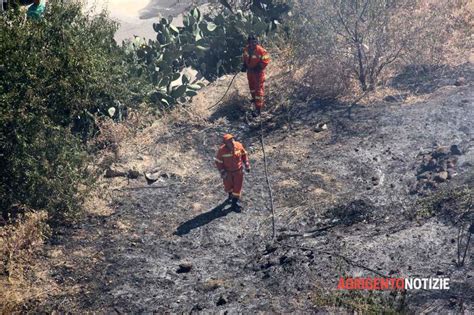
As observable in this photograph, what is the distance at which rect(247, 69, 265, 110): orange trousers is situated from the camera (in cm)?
1240

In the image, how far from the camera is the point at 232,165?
9672mm

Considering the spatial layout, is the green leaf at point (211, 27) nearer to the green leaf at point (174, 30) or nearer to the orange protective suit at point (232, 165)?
the green leaf at point (174, 30)

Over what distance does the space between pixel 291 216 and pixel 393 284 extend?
275 cm

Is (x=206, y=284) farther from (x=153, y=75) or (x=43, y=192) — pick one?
(x=153, y=75)

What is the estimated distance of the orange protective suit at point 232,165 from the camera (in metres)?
9.63

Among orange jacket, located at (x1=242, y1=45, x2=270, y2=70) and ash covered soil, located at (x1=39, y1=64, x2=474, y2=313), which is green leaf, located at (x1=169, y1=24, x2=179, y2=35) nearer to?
ash covered soil, located at (x1=39, y1=64, x2=474, y2=313)

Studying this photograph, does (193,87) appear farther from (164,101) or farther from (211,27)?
(211,27)

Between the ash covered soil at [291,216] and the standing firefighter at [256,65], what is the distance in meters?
0.61

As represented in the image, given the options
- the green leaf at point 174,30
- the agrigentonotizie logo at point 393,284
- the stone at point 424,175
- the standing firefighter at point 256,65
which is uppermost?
the green leaf at point 174,30

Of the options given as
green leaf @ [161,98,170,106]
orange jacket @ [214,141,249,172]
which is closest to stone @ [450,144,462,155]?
orange jacket @ [214,141,249,172]

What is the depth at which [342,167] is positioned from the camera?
35.3 ft

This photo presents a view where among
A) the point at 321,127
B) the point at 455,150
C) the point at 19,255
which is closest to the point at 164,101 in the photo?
the point at 321,127

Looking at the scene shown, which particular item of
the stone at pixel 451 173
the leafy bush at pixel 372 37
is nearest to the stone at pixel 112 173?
the leafy bush at pixel 372 37

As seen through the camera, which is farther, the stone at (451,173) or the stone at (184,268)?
the stone at (451,173)
